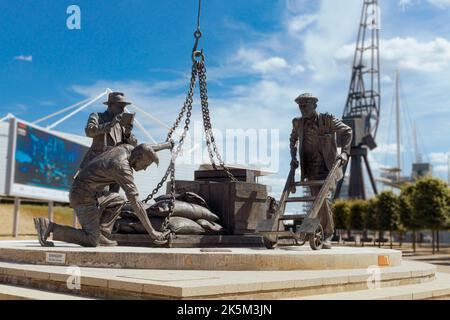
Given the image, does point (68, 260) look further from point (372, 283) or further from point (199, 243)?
point (372, 283)

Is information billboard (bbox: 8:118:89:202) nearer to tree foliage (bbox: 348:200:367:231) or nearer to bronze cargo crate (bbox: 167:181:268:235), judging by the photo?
tree foliage (bbox: 348:200:367:231)

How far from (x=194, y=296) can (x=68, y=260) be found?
3.07 meters

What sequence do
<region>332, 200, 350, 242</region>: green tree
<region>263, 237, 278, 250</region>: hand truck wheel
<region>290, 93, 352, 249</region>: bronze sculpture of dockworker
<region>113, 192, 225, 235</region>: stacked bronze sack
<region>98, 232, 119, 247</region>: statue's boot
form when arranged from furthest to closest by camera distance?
<region>332, 200, 350, 242</region>: green tree, <region>290, 93, 352, 249</region>: bronze sculpture of dockworker, <region>113, 192, 225, 235</region>: stacked bronze sack, <region>263, 237, 278, 250</region>: hand truck wheel, <region>98, 232, 119, 247</region>: statue's boot

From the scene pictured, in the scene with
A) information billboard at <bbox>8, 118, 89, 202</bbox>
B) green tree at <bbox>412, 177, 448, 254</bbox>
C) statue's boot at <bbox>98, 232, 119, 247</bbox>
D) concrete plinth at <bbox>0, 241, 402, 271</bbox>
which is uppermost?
information billboard at <bbox>8, 118, 89, 202</bbox>

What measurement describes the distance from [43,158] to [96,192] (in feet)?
106

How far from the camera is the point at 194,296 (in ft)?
17.5

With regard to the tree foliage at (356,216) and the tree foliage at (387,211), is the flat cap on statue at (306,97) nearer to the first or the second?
the tree foliage at (387,211)

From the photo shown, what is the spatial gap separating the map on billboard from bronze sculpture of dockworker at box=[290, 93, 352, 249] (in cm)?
2948

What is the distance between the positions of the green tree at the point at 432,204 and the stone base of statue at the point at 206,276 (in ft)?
91.2

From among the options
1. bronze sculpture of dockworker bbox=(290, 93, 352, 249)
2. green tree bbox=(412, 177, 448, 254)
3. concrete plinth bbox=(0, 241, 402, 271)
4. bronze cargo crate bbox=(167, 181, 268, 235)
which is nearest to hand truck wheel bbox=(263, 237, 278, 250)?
bronze cargo crate bbox=(167, 181, 268, 235)

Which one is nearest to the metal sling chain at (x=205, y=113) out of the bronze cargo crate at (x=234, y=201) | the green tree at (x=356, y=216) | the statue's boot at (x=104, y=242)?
the bronze cargo crate at (x=234, y=201)

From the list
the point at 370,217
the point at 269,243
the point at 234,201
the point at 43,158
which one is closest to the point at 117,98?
the point at 234,201

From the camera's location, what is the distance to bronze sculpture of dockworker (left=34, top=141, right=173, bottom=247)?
871 cm
